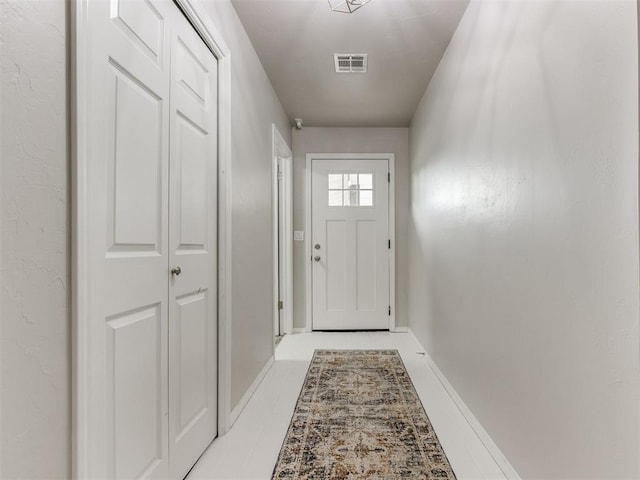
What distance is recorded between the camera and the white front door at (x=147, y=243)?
3.44ft

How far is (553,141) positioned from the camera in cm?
127

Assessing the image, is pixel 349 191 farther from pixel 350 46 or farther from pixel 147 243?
pixel 147 243

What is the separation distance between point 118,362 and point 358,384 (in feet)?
6.10

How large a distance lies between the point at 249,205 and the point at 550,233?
5.75ft

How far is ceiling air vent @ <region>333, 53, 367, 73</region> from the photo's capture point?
2711 millimetres

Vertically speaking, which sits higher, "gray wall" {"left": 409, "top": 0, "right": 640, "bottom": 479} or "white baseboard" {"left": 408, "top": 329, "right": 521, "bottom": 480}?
"gray wall" {"left": 409, "top": 0, "right": 640, "bottom": 479}

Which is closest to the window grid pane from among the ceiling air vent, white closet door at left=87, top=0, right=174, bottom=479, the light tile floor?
the ceiling air vent

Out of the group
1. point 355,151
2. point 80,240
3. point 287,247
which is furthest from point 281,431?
point 355,151

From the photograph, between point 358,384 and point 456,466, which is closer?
point 456,466

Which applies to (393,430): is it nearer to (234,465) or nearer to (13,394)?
(234,465)

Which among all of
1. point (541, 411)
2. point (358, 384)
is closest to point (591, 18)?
point (541, 411)

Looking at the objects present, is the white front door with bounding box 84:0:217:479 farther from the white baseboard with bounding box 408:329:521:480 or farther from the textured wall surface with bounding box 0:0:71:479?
the white baseboard with bounding box 408:329:521:480

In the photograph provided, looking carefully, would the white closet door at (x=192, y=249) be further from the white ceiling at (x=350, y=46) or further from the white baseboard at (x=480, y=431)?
the white baseboard at (x=480, y=431)

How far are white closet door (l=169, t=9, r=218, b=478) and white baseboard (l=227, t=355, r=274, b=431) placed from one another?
0.57 feet
